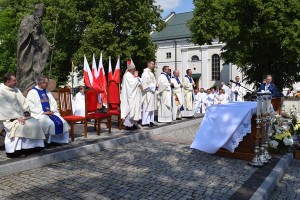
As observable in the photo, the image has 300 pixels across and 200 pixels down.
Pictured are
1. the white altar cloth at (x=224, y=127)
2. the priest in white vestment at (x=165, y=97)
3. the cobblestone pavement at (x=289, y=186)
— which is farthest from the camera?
the priest in white vestment at (x=165, y=97)

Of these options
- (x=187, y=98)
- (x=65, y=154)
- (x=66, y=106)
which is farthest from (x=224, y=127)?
(x=187, y=98)

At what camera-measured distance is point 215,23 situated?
2366 centimetres

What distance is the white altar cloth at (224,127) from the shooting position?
6.84 m

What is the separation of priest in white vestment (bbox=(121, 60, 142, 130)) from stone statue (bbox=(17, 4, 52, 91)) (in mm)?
2596

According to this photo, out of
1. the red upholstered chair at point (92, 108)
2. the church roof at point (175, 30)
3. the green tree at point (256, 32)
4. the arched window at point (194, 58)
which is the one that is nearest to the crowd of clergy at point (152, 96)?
the red upholstered chair at point (92, 108)

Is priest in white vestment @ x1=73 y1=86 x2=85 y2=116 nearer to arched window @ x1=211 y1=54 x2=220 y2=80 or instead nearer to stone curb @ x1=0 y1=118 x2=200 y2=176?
stone curb @ x1=0 y1=118 x2=200 y2=176

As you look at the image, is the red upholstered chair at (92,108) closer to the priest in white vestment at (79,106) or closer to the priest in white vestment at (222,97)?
the priest in white vestment at (79,106)

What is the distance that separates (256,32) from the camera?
2206cm

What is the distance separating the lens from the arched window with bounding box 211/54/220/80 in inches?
1766

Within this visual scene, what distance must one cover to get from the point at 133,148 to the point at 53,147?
1.78 m

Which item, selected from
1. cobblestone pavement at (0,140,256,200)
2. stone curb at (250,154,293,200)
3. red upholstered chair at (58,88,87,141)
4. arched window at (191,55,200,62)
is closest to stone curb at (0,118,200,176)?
cobblestone pavement at (0,140,256,200)

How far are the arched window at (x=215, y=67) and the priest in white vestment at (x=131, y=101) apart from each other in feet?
117

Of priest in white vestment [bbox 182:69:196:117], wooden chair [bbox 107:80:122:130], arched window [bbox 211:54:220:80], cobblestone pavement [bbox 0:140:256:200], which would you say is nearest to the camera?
cobblestone pavement [bbox 0:140:256:200]

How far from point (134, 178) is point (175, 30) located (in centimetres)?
4835
